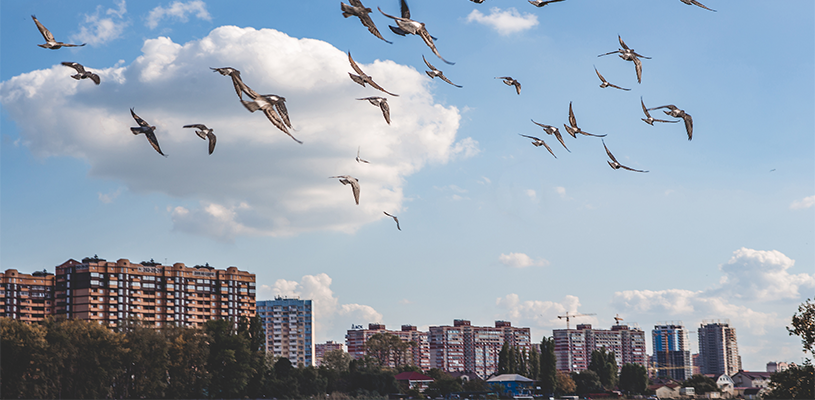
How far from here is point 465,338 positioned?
198 meters

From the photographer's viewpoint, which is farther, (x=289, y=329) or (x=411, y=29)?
(x=289, y=329)

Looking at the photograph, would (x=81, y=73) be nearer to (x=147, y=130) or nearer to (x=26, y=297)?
(x=147, y=130)

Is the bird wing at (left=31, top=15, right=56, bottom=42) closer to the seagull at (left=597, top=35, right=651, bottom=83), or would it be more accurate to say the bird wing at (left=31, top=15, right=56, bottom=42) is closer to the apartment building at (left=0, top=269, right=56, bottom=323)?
the seagull at (left=597, top=35, right=651, bottom=83)

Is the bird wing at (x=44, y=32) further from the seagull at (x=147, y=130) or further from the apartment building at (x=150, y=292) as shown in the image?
the apartment building at (x=150, y=292)

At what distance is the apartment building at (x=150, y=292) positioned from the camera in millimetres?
114062

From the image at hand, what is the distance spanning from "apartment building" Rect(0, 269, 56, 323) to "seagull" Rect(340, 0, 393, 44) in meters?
115

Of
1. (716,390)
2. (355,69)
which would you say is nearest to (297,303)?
(716,390)

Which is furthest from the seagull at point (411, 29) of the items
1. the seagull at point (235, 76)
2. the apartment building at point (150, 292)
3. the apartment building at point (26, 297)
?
the apartment building at point (26, 297)

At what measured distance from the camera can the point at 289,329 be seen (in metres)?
176

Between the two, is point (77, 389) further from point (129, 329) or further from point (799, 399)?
point (799, 399)

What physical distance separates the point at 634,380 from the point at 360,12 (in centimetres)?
11722

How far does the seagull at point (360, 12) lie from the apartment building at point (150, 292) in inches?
3811

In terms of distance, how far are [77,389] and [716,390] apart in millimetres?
108063

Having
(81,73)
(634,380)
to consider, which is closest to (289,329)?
(634,380)
